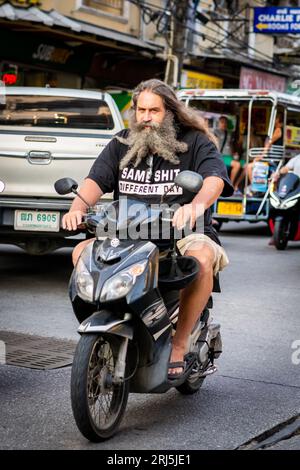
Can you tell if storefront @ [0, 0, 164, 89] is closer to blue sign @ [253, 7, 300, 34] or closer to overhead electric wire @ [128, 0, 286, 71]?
overhead electric wire @ [128, 0, 286, 71]

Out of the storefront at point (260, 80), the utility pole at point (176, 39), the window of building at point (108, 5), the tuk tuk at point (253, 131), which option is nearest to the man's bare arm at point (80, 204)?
the tuk tuk at point (253, 131)

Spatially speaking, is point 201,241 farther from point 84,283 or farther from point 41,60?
point 41,60

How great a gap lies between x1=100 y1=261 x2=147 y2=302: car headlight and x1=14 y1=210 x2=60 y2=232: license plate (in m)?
4.44

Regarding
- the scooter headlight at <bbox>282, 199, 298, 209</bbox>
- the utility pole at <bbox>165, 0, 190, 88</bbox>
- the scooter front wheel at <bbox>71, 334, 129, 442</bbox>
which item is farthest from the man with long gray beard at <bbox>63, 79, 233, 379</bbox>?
the utility pole at <bbox>165, 0, 190, 88</bbox>

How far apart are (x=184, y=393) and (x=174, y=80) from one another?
55.4 ft

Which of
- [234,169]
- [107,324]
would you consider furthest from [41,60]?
[107,324]

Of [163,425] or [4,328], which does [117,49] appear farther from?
[163,425]

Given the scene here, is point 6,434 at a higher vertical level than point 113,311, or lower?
lower

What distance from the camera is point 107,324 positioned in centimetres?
447

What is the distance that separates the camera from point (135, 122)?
5.41 meters

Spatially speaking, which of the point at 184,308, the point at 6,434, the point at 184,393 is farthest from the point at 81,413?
the point at 184,393

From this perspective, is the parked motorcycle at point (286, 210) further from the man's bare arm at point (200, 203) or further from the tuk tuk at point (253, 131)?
the man's bare arm at point (200, 203)

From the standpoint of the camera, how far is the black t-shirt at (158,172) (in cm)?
526

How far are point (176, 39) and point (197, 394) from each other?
1763cm
